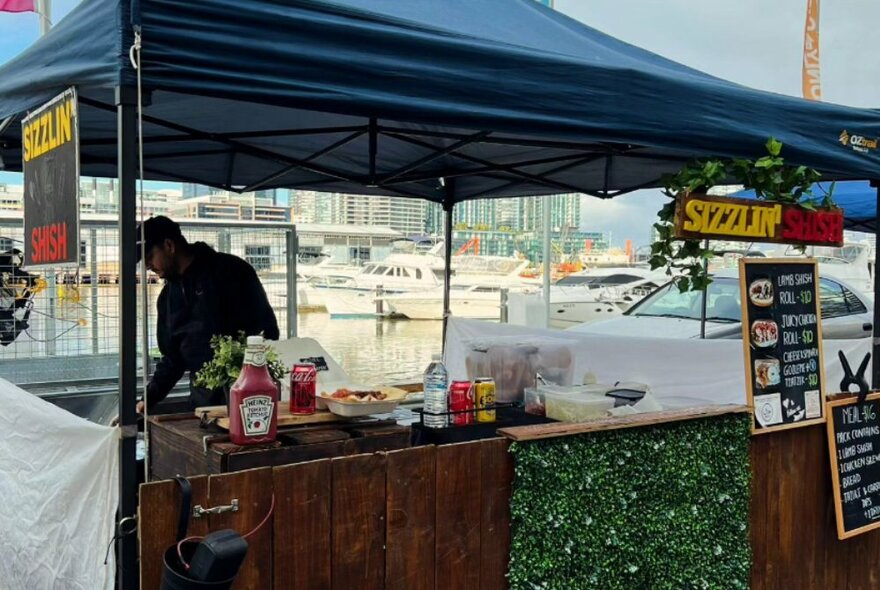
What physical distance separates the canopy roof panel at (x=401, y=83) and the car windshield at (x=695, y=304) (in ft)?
9.69

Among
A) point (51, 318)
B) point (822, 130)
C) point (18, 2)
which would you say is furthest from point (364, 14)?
point (18, 2)

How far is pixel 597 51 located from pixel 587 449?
1572 mm

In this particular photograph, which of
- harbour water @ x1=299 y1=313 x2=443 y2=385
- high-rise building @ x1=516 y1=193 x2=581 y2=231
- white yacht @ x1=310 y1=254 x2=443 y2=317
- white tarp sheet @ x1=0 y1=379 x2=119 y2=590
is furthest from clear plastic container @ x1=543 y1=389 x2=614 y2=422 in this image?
high-rise building @ x1=516 y1=193 x2=581 y2=231

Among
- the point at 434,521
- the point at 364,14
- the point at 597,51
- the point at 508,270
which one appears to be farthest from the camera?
the point at 508,270

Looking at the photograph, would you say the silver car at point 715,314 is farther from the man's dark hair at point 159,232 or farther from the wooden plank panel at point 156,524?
the wooden plank panel at point 156,524

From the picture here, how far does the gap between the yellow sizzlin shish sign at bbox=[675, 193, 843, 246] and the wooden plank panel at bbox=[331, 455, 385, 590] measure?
1.53 m

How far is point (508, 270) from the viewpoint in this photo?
34.8m

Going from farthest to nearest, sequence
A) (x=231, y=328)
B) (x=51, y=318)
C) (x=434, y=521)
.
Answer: (x=51, y=318) < (x=231, y=328) < (x=434, y=521)

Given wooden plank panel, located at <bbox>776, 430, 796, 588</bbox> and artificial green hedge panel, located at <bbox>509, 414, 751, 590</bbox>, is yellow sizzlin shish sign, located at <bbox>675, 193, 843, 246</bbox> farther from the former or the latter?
wooden plank panel, located at <bbox>776, 430, 796, 588</bbox>

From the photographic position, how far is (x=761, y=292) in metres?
3.26

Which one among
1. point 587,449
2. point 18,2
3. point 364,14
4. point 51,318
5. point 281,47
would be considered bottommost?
point 587,449

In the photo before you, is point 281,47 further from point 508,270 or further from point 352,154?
point 508,270

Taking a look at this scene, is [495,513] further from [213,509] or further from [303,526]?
[213,509]

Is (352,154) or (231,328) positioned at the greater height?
(352,154)
